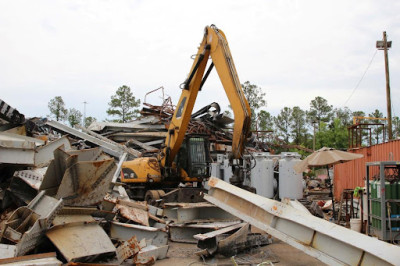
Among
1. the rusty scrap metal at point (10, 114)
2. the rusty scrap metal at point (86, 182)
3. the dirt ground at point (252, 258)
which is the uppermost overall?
the rusty scrap metal at point (10, 114)

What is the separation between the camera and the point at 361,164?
1359 centimetres

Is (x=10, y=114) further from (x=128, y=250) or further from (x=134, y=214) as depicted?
(x=128, y=250)

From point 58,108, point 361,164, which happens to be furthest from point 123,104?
point 361,164

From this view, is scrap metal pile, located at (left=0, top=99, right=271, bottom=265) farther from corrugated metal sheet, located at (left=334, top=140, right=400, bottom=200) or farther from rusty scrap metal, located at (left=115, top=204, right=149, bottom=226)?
corrugated metal sheet, located at (left=334, top=140, right=400, bottom=200)

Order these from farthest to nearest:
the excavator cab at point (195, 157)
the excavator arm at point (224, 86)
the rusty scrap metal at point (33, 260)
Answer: the excavator cab at point (195, 157), the excavator arm at point (224, 86), the rusty scrap metal at point (33, 260)

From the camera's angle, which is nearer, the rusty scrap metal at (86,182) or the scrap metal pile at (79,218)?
the scrap metal pile at (79,218)

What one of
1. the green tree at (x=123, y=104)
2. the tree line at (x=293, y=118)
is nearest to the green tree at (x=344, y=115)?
the tree line at (x=293, y=118)

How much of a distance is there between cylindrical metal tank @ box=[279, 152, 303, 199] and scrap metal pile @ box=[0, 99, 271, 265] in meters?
6.33

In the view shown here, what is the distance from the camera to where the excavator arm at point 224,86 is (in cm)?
825

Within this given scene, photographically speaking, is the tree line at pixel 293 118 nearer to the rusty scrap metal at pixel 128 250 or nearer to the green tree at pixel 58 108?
the green tree at pixel 58 108

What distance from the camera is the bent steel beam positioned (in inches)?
173

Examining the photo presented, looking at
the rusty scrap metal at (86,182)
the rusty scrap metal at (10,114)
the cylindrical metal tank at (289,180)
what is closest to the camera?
the rusty scrap metal at (86,182)

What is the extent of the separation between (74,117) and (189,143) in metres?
31.8

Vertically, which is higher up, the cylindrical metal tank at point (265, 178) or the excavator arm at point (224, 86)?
the excavator arm at point (224, 86)
